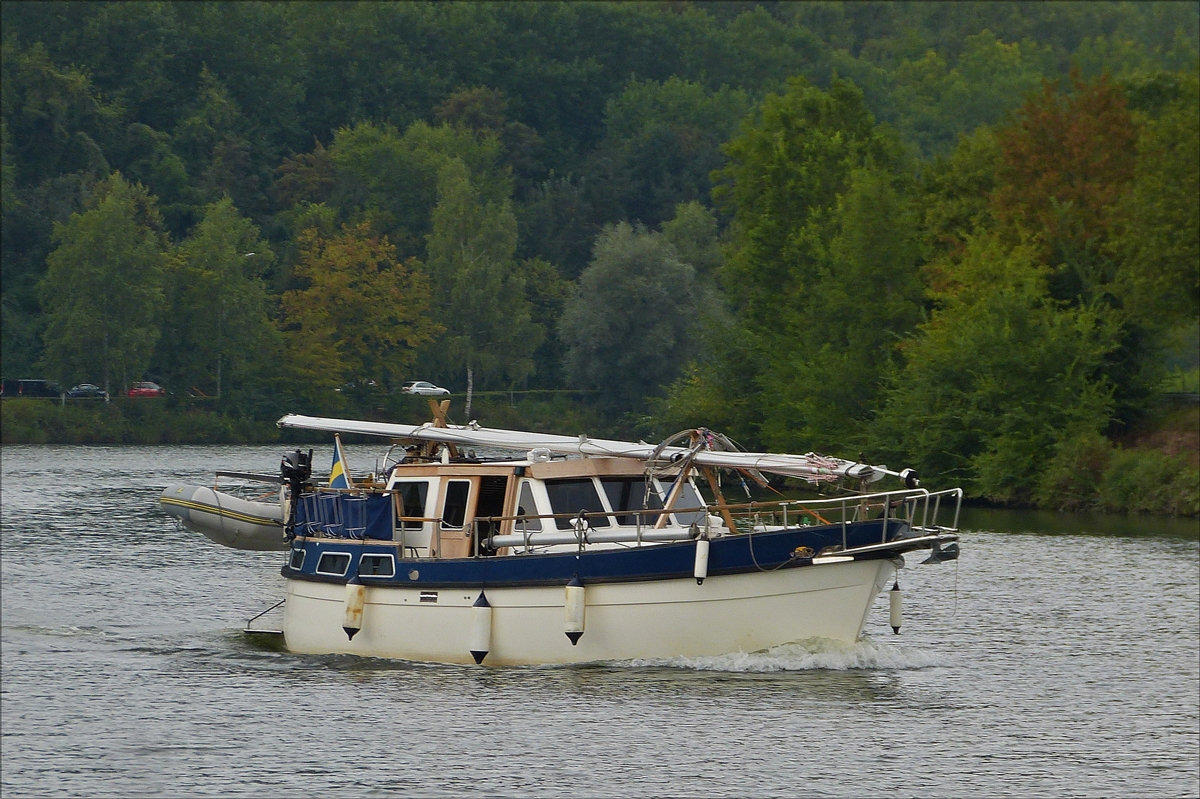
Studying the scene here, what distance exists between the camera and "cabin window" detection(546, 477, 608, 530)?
35.9 meters

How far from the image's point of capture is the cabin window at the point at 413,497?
3703cm

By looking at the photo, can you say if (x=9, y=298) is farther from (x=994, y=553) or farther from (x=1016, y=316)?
(x=994, y=553)

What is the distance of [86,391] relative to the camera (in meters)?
124

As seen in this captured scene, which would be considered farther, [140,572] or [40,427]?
[40,427]

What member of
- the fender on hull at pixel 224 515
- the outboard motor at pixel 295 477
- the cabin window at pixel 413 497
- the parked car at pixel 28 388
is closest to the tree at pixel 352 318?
the parked car at pixel 28 388

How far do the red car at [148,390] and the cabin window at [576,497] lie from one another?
308 feet

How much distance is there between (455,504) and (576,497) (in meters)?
2.48

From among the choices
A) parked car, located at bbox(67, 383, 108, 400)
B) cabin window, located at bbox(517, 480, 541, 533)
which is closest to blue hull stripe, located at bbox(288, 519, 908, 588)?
cabin window, located at bbox(517, 480, 541, 533)

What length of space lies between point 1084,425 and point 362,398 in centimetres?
6792

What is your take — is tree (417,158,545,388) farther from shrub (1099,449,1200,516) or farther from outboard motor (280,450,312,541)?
outboard motor (280,450,312,541)

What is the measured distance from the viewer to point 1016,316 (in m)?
75.9

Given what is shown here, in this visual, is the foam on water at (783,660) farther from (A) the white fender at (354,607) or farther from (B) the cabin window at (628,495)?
(A) the white fender at (354,607)

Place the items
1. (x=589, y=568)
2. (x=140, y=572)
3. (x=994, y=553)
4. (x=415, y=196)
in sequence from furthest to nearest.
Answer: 1. (x=415, y=196)
2. (x=994, y=553)
3. (x=140, y=572)
4. (x=589, y=568)

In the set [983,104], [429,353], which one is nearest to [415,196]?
[429,353]
